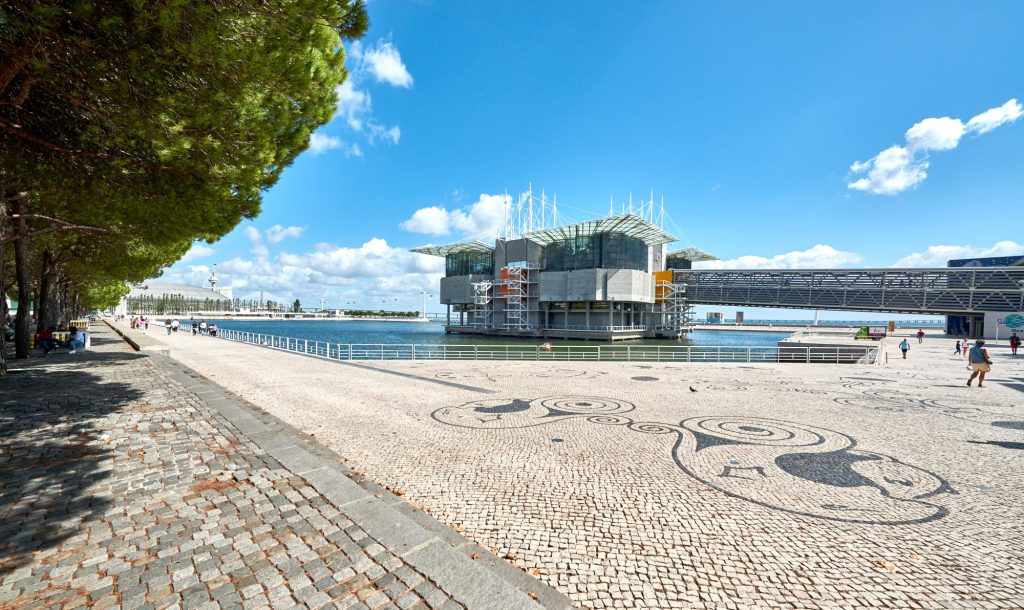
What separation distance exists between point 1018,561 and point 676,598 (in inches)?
130

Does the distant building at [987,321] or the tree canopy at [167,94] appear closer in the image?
the tree canopy at [167,94]

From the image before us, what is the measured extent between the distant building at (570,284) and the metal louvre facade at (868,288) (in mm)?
6680

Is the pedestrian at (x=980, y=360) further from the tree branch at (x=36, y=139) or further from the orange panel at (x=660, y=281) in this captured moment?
the orange panel at (x=660, y=281)

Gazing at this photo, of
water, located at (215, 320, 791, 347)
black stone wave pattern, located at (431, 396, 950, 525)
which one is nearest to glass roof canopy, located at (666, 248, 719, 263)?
water, located at (215, 320, 791, 347)

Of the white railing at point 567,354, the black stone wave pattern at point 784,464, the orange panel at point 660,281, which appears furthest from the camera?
the orange panel at point 660,281

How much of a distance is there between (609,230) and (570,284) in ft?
34.1

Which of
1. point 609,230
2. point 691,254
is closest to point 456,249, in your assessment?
point 609,230

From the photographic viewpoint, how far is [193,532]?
3.74 metres

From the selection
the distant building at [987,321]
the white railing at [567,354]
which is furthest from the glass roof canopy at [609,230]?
the distant building at [987,321]

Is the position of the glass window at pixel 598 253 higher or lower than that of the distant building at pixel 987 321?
higher

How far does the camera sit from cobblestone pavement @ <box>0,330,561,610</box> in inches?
115

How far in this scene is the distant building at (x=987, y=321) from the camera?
141 feet

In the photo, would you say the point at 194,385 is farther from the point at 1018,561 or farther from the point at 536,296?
the point at 536,296

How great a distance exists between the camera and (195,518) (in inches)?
156
